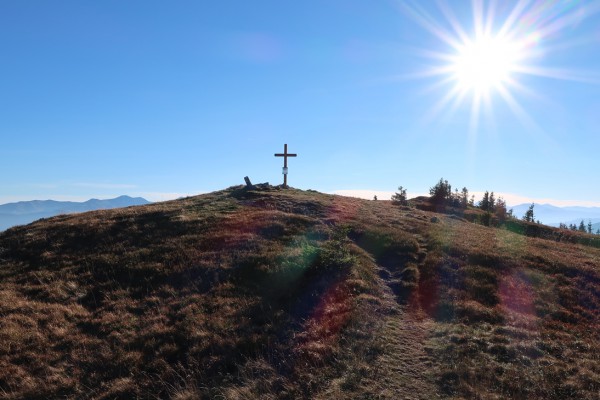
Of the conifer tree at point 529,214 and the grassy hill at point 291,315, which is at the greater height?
the conifer tree at point 529,214

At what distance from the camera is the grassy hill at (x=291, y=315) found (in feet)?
28.6

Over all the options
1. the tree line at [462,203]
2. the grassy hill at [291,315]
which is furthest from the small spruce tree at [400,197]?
the grassy hill at [291,315]

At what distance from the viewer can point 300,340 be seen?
34.0ft

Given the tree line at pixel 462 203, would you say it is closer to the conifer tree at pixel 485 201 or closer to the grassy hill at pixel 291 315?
the conifer tree at pixel 485 201

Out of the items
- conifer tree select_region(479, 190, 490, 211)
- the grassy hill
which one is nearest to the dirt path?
the grassy hill

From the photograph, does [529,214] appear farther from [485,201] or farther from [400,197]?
[400,197]

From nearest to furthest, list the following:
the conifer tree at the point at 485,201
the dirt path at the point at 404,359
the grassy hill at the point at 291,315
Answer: the dirt path at the point at 404,359 → the grassy hill at the point at 291,315 → the conifer tree at the point at 485,201

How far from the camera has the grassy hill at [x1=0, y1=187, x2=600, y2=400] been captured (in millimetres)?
8727

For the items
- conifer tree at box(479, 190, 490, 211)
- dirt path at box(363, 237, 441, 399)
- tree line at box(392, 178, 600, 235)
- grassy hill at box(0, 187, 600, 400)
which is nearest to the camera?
dirt path at box(363, 237, 441, 399)

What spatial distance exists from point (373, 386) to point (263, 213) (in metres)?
17.2

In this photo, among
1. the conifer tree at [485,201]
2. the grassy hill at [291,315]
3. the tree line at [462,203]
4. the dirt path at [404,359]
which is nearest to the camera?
the dirt path at [404,359]

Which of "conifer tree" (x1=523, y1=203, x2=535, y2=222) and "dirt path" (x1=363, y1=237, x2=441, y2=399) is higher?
"conifer tree" (x1=523, y1=203, x2=535, y2=222)

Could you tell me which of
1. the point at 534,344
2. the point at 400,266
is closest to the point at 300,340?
the point at 534,344

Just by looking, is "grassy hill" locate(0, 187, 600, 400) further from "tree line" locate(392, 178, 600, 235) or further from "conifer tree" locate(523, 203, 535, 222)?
"conifer tree" locate(523, 203, 535, 222)
